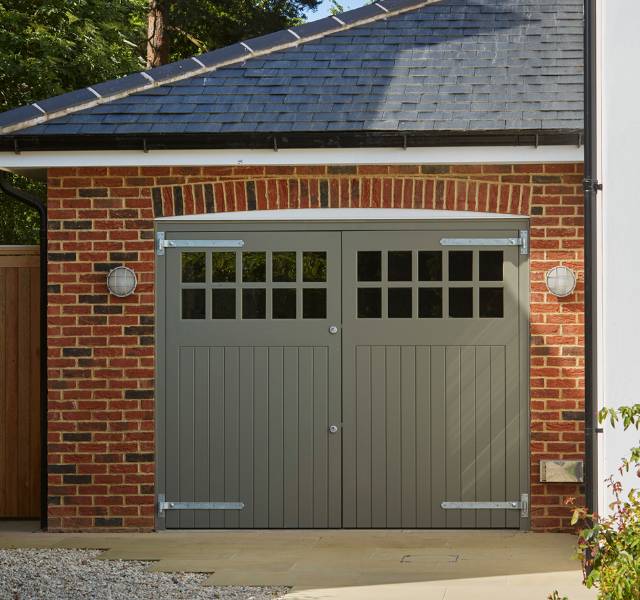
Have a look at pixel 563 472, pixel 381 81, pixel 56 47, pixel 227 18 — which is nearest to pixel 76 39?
pixel 56 47

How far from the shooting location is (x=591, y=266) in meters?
6.02

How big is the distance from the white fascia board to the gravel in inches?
115

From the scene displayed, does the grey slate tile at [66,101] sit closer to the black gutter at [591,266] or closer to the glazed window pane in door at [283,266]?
the glazed window pane in door at [283,266]

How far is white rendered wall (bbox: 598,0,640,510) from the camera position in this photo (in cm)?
587

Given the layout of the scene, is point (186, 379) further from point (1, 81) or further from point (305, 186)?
point (1, 81)

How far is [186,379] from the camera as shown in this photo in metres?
8.81

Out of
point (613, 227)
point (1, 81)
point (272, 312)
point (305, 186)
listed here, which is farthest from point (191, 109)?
point (1, 81)

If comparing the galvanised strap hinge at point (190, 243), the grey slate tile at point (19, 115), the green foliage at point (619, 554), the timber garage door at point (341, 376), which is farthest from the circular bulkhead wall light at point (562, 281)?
the grey slate tile at point (19, 115)

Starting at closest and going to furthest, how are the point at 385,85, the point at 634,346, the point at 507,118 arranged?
the point at 634,346
the point at 507,118
the point at 385,85

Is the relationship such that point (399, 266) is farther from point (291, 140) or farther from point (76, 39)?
point (76, 39)

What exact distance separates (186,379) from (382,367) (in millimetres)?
1512

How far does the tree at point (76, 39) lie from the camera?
17.9 metres

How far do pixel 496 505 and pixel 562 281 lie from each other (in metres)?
1.76

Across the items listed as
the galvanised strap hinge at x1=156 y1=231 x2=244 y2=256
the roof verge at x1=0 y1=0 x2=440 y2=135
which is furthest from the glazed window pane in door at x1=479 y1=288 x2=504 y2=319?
the roof verge at x1=0 y1=0 x2=440 y2=135
